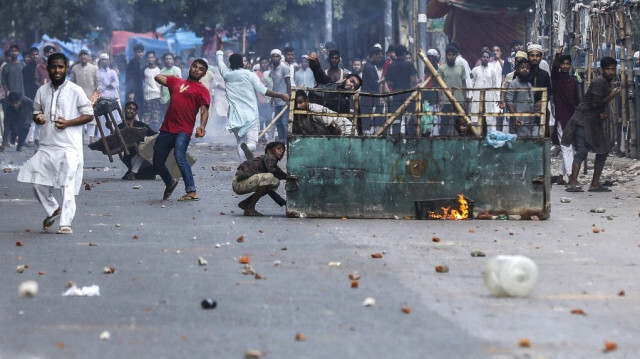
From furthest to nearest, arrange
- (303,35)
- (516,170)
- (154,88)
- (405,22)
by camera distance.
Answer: (303,35) → (405,22) → (154,88) → (516,170)

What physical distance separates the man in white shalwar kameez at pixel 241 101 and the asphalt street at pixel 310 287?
5.59 m

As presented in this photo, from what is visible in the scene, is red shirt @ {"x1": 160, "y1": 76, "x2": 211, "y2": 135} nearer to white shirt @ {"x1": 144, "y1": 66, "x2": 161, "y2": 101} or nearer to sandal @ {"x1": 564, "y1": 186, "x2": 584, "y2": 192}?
sandal @ {"x1": 564, "y1": 186, "x2": 584, "y2": 192}

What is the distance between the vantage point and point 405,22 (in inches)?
1521

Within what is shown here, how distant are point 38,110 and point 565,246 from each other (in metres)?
4.52

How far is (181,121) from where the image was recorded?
46.1 ft

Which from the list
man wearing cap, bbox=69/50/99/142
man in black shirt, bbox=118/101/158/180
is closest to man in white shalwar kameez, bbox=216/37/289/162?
man in black shirt, bbox=118/101/158/180

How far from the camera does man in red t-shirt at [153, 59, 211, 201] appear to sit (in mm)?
13938

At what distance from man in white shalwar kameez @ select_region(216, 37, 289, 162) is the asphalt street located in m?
5.59

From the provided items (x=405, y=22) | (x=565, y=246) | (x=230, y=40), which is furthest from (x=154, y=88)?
(x=565, y=246)

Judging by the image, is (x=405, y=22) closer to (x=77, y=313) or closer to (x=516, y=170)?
(x=516, y=170)

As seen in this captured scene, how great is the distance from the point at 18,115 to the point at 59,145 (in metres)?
14.7

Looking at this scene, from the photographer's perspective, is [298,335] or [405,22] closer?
[298,335]

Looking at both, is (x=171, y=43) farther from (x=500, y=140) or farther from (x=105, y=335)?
(x=105, y=335)

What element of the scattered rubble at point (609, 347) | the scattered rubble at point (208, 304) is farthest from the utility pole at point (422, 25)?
the scattered rubble at point (609, 347)
